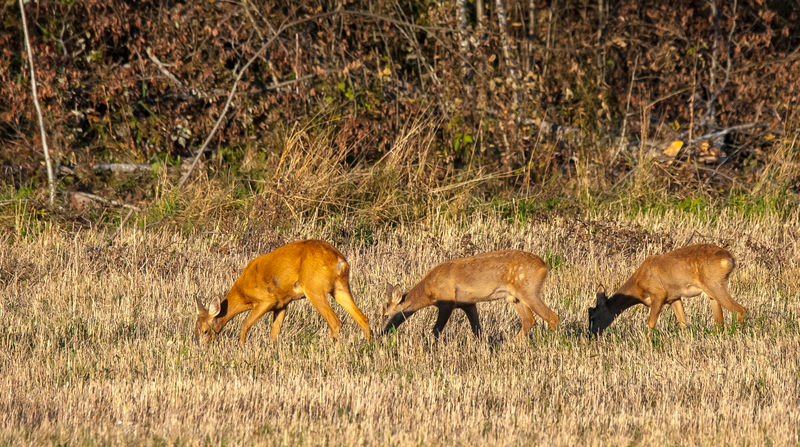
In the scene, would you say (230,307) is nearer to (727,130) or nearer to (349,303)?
(349,303)

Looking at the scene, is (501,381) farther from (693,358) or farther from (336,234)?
(336,234)

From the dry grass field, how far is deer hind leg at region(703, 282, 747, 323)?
13 centimetres

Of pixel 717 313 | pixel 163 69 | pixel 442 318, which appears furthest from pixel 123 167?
pixel 717 313

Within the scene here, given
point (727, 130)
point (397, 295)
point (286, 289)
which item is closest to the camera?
point (286, 289)

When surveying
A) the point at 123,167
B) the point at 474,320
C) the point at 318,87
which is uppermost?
the point at 474,320

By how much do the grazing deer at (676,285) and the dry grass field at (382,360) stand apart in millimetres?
181

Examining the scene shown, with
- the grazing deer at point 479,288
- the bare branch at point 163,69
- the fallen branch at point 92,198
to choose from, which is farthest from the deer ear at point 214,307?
the bare branch at point 163,69

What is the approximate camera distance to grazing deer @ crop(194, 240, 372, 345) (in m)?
7.98

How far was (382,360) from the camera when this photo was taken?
757 centimetres

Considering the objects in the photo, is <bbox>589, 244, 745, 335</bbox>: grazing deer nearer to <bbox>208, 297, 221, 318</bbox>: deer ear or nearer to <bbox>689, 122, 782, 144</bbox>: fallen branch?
<bbox>208, 297, 221, 318</bbox>: deer ear

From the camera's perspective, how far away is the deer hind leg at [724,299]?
8.35 m

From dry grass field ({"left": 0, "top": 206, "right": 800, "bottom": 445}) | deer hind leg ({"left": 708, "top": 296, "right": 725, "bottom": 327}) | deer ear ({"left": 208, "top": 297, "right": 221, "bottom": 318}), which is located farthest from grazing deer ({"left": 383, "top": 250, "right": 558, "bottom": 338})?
deer hind leg ({"left": 708, "top": 296, "right": 725, "bottom": 327})

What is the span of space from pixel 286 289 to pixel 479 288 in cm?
150

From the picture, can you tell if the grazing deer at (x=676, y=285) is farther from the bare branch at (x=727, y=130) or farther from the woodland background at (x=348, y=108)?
the bare branch at (x=727, y=130)
